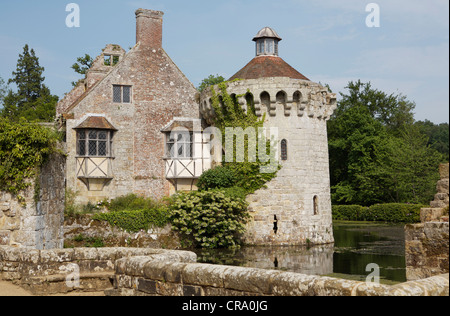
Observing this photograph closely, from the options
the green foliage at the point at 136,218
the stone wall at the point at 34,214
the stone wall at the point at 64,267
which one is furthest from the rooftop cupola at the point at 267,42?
the stone wall at the point at 64,267

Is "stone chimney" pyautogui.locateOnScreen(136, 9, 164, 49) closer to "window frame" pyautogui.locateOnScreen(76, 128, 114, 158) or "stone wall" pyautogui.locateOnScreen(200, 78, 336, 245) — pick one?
"window frame" pyautogui.locateOnScreen(76, 128, 114, 158)

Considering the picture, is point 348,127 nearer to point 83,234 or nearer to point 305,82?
point 305,82

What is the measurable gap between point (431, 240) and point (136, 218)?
47.0 feet

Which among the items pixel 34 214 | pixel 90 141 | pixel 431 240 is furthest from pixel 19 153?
pixel 90 141

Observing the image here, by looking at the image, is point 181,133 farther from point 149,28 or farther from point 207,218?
point 207,218

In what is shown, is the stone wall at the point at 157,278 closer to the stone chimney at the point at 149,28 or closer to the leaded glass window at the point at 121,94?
the leaded glass window at the point at 121,94

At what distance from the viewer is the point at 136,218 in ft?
64.7

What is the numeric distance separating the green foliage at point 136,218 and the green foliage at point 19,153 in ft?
A: 31.0

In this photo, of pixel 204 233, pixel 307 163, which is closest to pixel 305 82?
pixel 307 163

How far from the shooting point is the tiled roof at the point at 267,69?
895 inches

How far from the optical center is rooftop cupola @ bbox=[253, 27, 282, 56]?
24156 millimetres

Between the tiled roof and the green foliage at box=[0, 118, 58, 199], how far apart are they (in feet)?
45.3

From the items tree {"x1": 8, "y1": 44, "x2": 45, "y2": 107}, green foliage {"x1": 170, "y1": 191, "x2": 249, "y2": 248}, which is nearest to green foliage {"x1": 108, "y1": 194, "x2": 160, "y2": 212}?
green foliage {"x1": 170, "y1": 191, "x2": 249, "y2": 248}
